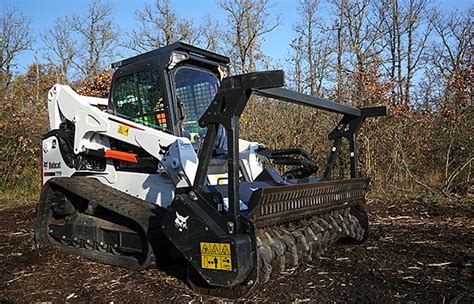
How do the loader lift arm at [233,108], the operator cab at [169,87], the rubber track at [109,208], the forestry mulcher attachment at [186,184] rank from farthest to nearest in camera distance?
1. the operator cab at [169,87]
2. the rubber track at [109,208]
3. the forestry mulcher attachment at [186,184]
4. the loader lift arm at [233,108]

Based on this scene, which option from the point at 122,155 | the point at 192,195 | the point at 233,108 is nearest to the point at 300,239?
the point at 192,195

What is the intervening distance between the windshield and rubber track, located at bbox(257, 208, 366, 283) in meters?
1.57

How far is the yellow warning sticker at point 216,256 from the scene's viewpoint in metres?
3.31

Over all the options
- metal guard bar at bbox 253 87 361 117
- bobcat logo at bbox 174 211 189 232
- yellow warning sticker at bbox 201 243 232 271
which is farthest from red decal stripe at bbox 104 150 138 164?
metal guard bar at bbox 253 87 361 117

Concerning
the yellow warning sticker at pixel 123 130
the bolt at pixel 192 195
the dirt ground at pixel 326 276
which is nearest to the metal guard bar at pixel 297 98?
the bolt at pixel 192 195

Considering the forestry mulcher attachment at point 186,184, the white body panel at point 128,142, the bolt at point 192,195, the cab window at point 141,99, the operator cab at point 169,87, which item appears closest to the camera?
the forestry mulcher attachment at point 186,184

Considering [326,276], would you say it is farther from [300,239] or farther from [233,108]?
[233,108]

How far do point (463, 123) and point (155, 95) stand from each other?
28.4ft

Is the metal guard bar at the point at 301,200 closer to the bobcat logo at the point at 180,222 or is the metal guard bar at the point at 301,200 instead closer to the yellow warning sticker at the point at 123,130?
the bobcat logo at the point at 180,222

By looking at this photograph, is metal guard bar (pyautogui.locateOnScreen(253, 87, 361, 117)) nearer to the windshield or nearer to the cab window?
the windshield

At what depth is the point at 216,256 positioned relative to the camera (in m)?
3.38

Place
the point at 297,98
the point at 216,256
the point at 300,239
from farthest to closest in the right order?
the point at 300,239, the point at 297,98, the point at 216,256

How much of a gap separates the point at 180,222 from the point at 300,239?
44.4 inches

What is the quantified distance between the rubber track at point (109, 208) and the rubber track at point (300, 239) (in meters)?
1.14
